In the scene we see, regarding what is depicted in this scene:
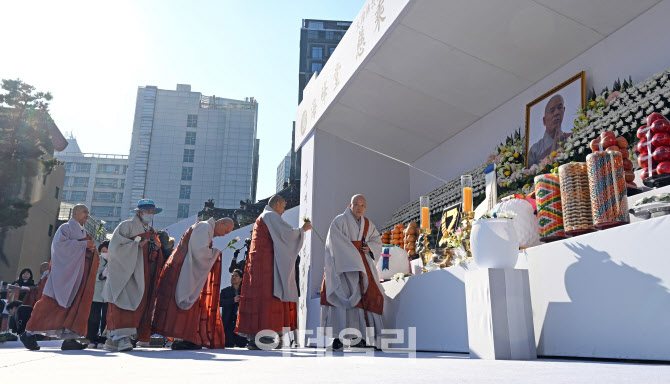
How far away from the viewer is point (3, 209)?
18.3m

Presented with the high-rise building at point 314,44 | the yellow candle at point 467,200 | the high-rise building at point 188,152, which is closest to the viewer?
the yellow candle at point 467,200

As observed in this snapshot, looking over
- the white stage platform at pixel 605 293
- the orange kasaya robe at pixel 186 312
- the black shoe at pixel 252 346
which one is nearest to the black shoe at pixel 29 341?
the orange kasaya robe at pixel 186 312

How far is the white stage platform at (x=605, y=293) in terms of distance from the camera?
7.62 feet

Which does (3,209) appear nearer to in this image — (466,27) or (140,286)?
(140,286)

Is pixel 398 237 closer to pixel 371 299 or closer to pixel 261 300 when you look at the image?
pixel 371 299

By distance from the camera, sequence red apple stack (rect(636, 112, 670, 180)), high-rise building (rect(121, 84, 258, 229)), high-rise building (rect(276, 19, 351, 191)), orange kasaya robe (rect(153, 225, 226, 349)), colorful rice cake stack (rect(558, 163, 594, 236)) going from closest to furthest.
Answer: colorful rice cake stack (rect(558, 163, 594, 236)), red apple stack (rect(636, 112, 670, 180)), orange kasaya robe (rect(153, 225, 226, 349)), high-rise building (rect(121, 84, 258, 229)), high-rise building (rect(276, 19, 351, 191))

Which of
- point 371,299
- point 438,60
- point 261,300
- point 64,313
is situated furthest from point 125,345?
point 438,60

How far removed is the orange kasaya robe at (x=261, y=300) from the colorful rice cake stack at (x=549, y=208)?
9.53ft

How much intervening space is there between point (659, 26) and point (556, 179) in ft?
9.03

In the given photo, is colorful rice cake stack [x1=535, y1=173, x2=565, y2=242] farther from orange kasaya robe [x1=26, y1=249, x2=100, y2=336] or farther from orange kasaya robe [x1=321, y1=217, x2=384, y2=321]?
orange kasaya robe [x1=26, y1=249, x2=100, y2=336]

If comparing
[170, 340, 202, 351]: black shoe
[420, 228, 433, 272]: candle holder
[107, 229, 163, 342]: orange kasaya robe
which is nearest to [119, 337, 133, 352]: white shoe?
[107, 229, 163, 342]: orange kasaya robe

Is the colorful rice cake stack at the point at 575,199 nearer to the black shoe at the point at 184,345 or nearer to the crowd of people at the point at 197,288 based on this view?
the crowd of people at the point at 197,288

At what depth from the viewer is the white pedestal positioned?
2859 millimetres

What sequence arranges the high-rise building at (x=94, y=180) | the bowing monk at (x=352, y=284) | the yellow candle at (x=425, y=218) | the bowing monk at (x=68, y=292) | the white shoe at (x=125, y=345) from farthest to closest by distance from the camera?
the high-rise building at (x=94, y=180), the yellow candle at (x=425, y=218), the bowing monk at (x=68, y=292), the bowing monk at (x=352, y=284), the white shoe at (x=125, y=345)
